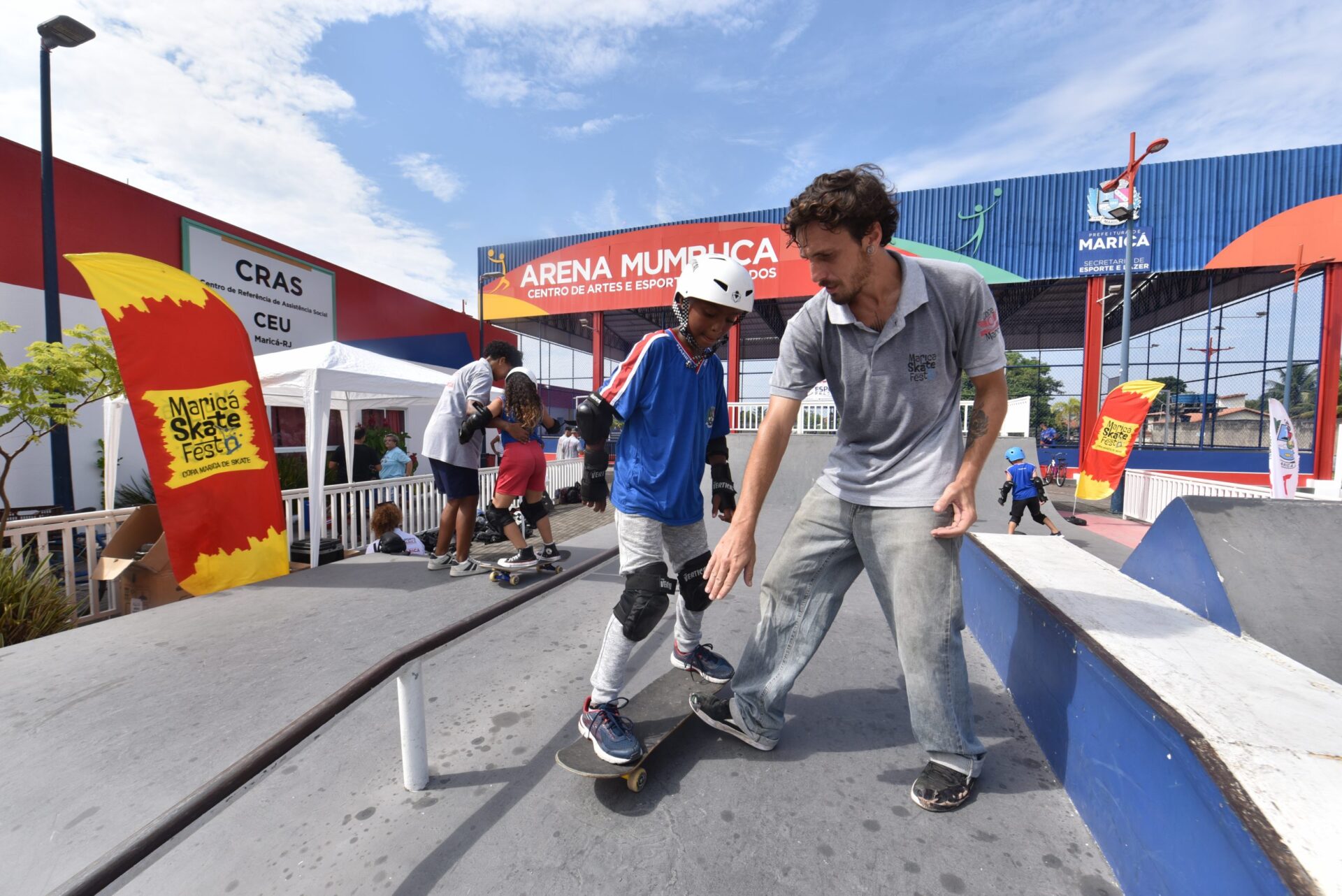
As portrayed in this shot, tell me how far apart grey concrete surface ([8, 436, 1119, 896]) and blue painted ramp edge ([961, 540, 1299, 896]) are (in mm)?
138

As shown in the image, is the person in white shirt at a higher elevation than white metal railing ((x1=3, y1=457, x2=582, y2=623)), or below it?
higher

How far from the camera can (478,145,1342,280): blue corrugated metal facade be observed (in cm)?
1396

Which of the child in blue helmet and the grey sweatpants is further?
the child in blue helmet

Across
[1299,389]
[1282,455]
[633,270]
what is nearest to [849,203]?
[1282,455]

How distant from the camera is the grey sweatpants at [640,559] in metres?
1.97

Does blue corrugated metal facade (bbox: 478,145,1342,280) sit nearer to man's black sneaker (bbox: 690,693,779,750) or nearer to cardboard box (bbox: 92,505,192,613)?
man's black sneaker (bbox: 690,693,779,750)

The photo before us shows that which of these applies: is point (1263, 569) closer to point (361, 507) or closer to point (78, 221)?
point (361, 507)

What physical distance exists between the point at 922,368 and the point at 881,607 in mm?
848

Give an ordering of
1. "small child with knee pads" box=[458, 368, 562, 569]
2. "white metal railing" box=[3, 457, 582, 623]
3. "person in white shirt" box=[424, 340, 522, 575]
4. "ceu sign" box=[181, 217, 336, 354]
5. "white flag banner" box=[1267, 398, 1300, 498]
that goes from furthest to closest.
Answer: "ceu sign" box=[181, 217, 336, 354] → "white flag banner" box=[1267, 398, 1300, 498] → "person in white shirt" box=[424, 340, 522, 575] → "small child with knee pads" box=[458, 368, 562, 569] → "white metal railing" box=[3, 457, 582, 623]

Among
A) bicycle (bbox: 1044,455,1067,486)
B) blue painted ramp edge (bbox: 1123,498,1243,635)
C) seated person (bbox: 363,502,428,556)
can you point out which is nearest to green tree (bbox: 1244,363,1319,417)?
bicycle (bbox: 1044,455,1067,486)

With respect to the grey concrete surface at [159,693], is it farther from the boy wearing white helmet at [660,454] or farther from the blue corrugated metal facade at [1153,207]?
the blue corrugated metal facade at [1153,207]

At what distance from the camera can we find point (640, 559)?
209 centimetres

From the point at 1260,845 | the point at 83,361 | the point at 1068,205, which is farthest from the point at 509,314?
the point at 1260,845

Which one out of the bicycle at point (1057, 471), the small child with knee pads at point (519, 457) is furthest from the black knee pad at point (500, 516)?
the bicycle at point (1057, 471)
